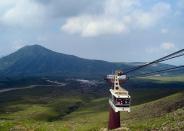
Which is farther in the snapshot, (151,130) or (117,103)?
(151,130)

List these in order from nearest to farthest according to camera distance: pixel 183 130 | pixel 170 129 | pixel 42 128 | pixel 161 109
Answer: pixel 183 130, pixel 170 129, pixel 42 128, pixel 161 109

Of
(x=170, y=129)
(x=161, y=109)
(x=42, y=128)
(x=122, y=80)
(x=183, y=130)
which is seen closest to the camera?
(x=183, y=130)

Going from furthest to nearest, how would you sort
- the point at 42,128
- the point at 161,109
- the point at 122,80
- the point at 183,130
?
1. the point at 161,109
2. the point at 42,128
3. the point at 122,80
4. the point at 183,130

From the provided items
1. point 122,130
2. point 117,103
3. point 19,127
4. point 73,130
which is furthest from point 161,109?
point 117,103

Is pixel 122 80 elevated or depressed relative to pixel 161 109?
elevated

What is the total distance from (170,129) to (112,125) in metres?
15.8

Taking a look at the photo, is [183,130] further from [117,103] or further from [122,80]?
[122,80]

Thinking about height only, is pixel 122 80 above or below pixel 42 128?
above

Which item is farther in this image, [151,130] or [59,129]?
[59,129]

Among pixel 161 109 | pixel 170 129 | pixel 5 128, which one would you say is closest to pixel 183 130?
pixel 170 129

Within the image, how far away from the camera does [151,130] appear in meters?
97.7

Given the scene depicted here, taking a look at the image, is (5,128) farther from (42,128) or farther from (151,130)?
(151,130)

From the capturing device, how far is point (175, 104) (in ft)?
633

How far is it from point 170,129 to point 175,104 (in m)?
106
